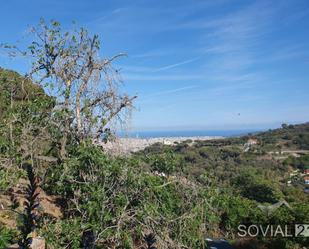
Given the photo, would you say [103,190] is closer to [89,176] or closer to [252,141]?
[89,176]

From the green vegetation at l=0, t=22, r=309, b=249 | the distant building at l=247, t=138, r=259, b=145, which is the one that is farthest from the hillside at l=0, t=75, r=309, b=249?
the distant building at l=247, t=138, r=259, b=145

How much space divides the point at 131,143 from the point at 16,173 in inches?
69.6

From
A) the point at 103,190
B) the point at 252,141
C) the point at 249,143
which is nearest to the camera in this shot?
the point at 103,190

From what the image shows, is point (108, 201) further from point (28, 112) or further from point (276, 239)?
point (276, 239)

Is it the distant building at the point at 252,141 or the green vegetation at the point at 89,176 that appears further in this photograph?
the distant building at the point at 252,141

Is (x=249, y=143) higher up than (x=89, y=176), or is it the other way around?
(x=89, y=176)

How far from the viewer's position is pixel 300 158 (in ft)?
131

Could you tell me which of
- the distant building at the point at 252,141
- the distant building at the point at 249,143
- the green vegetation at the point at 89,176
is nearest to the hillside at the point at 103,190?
the green vegetation at the point at 89,176

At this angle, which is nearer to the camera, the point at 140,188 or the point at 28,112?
the point at 140,188

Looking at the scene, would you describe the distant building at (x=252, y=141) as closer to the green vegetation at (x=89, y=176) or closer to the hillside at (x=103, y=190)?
the green vegetation at (x=89, y=176)

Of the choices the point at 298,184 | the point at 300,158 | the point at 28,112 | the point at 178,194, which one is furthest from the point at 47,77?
the point at 300,158

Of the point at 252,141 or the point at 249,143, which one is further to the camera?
the point at 252,141

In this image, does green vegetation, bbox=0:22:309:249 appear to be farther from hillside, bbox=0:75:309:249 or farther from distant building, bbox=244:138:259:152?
distant building, bbox=244:138:259:152

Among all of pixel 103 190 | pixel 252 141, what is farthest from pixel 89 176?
pixel 252 141
